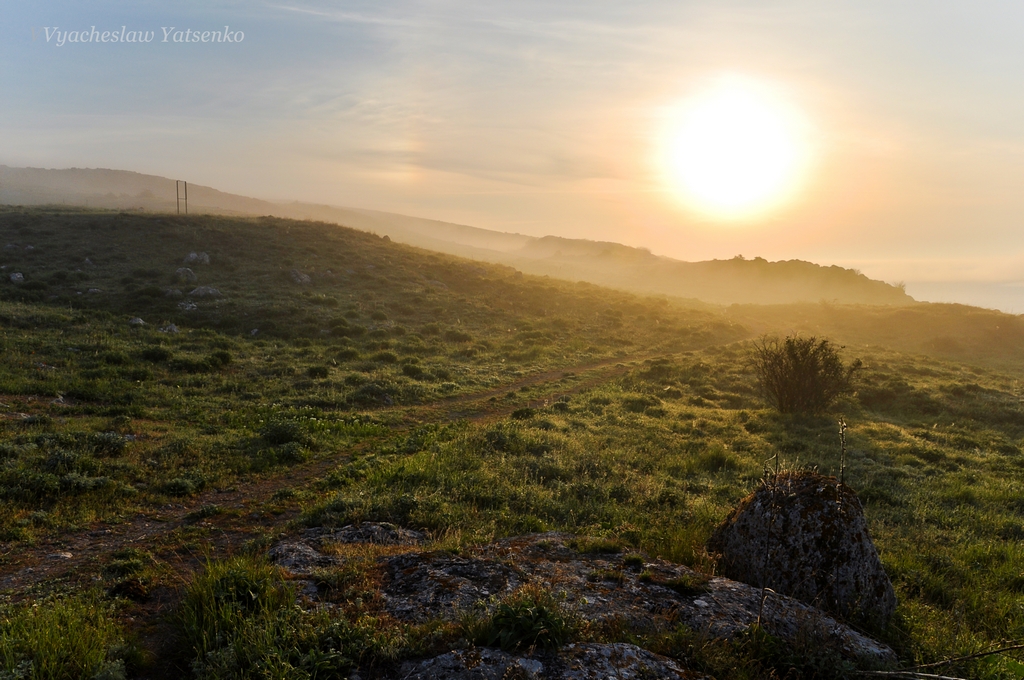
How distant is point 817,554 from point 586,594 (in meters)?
2.98

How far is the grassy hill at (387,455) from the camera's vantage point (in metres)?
5.91

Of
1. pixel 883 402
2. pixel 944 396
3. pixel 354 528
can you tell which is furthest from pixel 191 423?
pixel 944 396

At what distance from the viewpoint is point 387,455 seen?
12727 millimetres

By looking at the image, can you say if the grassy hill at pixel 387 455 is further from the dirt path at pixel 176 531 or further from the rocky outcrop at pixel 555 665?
the rocky outcrop at pixel 555 665

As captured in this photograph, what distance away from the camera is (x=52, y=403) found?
13859 mm

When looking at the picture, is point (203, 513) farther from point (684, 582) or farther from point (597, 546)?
point (684, 582)

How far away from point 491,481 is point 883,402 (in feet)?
66.8

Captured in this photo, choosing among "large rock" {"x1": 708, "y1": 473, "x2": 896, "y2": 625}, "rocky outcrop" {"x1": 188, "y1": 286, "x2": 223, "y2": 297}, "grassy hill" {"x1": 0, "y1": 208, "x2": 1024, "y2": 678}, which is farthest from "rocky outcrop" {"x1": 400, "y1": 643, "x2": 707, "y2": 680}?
"rocky outcrop" {"x1": 188, "y1": 286, "x2": 223, "y2": 297}

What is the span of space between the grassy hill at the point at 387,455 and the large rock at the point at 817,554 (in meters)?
0.44

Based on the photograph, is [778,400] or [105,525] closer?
[105,525]

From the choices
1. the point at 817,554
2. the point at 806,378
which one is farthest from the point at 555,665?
the point at 806,378

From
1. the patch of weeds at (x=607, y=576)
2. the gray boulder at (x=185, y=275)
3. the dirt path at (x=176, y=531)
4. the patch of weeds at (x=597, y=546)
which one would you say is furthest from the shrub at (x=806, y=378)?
the gray boulder at (x=185, y=275)

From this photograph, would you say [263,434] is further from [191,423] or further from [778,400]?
[778,400]

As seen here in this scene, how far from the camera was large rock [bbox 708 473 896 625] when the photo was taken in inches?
242
